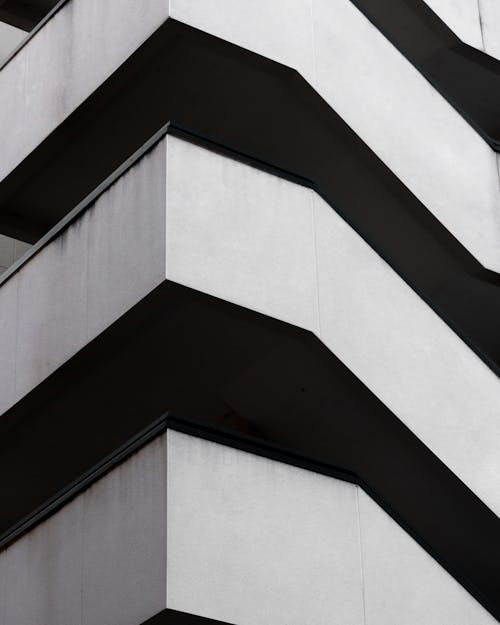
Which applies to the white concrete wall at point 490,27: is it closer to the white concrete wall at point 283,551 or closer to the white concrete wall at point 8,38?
the white concrete wall at point 8,38

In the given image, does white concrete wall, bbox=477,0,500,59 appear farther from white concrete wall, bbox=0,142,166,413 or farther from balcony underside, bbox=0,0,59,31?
white concrete wall, bbox=0,142,166,413

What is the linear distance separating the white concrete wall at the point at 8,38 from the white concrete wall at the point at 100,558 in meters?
8.05

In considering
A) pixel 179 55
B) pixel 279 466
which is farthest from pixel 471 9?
pixel 279 466

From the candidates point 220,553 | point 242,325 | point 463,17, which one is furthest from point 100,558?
point 463,17

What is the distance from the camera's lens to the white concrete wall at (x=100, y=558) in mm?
13562

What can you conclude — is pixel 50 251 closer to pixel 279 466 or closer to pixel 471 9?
pixel 279 466

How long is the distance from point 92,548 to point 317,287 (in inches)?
130

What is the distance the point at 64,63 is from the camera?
60.2ft

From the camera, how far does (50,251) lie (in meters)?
16.9

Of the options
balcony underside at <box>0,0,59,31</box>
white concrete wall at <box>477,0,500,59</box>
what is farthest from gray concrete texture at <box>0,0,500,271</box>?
white concrete wall at <box>477,0,500,59</box>

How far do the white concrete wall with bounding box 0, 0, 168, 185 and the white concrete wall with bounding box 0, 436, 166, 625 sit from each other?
4.98 m

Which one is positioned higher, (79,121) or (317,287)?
(79,121)

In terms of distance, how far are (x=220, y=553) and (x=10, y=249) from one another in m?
7.55

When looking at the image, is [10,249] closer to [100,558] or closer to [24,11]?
Result: [24,11]
